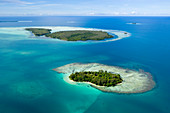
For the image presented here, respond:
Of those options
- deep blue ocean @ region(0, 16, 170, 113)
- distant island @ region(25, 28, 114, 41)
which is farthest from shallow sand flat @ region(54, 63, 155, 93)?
distant island @ region(25, 28, 114, 41)

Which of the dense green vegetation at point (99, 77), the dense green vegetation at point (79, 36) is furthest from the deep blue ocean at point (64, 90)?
the dense green vegetation at point (79, 36)

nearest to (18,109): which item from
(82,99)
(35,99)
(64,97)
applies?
(35,99)

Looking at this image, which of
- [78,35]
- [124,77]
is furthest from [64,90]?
[78,35]

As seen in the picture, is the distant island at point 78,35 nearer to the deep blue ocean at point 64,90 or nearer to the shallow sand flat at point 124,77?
the deep blue ocean at point 64,90

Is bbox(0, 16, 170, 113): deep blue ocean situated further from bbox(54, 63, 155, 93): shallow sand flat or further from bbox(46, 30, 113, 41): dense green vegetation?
bbox(46, 30, 113, 41): dense green vegetation

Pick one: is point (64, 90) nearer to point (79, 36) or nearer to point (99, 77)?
point (99, 77)

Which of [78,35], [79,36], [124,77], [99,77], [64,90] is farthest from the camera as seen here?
[78,35]
